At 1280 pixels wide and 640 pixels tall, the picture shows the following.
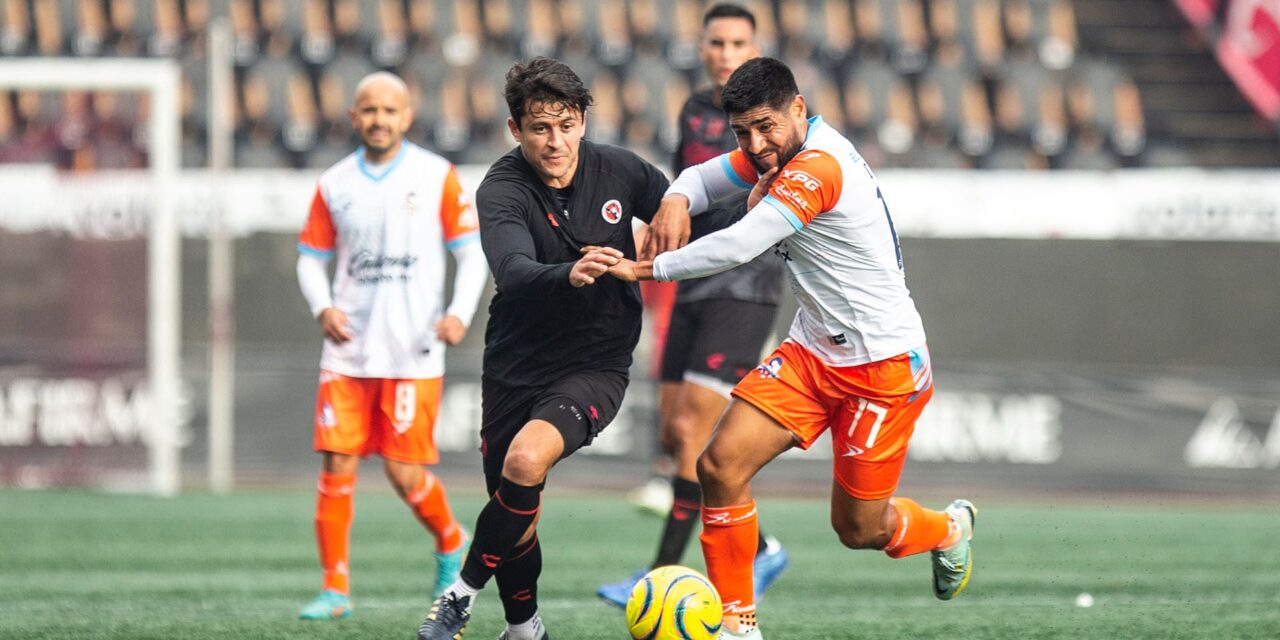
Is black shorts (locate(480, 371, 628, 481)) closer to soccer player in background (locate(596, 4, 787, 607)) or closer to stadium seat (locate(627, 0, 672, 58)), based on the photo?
soccer player in background (locate(596, 4, 787, 607))

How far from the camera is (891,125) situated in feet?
52.0

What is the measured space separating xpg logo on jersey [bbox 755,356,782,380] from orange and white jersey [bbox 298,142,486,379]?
1749 millimetres

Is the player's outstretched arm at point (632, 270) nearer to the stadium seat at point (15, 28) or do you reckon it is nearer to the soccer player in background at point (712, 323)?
the soccer player in background at point (712, 323)

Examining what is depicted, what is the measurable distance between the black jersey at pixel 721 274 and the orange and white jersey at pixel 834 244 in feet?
4.40

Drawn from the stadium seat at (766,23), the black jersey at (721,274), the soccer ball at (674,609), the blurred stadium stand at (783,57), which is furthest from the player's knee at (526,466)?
the stadium seat at (766,23)

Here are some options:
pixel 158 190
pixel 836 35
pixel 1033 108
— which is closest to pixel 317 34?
pixel 158 190

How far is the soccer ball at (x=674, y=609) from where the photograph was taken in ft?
16.4

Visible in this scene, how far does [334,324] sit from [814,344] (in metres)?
2.16

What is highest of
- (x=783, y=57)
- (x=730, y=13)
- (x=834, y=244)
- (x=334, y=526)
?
(x=730, y=13)

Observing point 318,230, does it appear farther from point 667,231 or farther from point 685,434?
point 667,231

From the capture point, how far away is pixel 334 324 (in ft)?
21.5

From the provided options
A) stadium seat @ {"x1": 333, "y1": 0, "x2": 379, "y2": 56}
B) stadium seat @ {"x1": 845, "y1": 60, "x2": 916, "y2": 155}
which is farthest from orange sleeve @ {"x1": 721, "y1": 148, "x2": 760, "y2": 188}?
stadium seat @ {"x1": 333, "y1": 0, "x2": 379, "y2": 56}

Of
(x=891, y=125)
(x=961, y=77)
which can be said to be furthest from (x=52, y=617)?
(x=961, y=77)

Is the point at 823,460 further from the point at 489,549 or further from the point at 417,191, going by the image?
the point at 489,549
